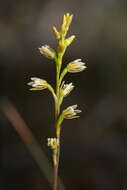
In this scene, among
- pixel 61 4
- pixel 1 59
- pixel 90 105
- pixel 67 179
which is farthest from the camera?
pixel 61 4

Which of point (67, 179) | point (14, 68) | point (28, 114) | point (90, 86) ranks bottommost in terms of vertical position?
point (67, 179)

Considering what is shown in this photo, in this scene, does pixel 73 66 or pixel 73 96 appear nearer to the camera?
pixel 73 66

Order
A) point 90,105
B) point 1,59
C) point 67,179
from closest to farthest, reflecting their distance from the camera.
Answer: point 67,179 < point 90,105 < point 1,59

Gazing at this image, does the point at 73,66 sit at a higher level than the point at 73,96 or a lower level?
higher

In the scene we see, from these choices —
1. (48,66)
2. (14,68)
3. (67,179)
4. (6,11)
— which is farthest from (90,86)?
(6,11)

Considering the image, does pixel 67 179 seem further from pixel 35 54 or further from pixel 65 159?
pixel 35 54

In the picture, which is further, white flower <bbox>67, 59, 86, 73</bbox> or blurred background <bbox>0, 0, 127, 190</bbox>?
blurred background <bbox>0, 0, 127, 190</bbox>

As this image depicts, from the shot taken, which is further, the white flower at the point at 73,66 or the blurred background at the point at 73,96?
the blurred background at the point at 73,96

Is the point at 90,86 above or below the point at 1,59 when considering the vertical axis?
below
